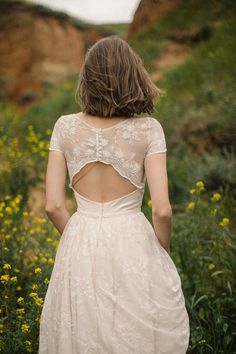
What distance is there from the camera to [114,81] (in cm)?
219

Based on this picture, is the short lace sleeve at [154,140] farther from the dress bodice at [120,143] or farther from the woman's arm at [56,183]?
the woman's arm at [56,183]

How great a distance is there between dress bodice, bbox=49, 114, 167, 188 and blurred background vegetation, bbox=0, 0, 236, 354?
2.99 feet

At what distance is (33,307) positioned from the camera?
276 centimetres

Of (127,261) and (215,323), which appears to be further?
(215,323)

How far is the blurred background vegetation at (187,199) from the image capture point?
315 centimetres

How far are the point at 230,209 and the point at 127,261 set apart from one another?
2.56m

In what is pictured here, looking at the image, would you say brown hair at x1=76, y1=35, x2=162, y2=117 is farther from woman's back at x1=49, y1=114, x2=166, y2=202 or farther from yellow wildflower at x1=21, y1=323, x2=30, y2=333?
yellow wildflower at x1=21, y1=323, x2=30, y2=333

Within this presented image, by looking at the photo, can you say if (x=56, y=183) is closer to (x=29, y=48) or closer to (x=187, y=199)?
(x=187, y=199)

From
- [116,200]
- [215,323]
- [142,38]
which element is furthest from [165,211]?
[142,38]

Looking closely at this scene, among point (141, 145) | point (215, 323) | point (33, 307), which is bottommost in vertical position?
point (215, 323)

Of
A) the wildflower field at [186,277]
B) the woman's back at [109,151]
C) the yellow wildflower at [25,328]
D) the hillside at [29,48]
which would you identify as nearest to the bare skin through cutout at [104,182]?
the woman's back at [109,151]

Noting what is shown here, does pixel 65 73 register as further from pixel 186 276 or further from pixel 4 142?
pixel 186 276

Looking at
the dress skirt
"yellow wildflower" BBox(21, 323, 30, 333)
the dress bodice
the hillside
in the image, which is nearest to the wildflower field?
"yellow wildflower" BBox(21, 323, 30, 333)

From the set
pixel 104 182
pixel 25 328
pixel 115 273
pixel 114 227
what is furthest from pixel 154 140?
pixel 25 328
